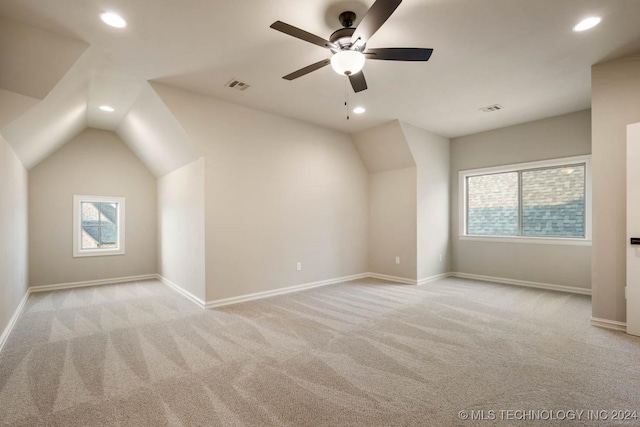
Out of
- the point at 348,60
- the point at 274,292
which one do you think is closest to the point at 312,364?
the point at 274,292

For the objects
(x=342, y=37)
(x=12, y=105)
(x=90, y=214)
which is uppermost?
(x=342, y=37)

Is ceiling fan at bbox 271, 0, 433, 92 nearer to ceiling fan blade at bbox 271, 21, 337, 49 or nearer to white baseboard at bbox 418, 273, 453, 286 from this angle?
ceiling fan blade at bbox 271, 21, 337, 49

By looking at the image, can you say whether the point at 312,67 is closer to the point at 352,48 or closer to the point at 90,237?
the point at 352,48

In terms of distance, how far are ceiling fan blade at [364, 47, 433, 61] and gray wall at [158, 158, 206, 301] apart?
2878 millimetres

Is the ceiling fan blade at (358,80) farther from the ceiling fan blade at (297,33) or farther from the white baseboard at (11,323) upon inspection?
the white baseboard at (11,323)

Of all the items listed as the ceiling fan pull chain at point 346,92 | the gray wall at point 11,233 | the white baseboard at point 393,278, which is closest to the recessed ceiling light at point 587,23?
the ceiling fan pull chain at point 346,92

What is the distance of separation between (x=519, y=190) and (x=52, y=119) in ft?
24.6

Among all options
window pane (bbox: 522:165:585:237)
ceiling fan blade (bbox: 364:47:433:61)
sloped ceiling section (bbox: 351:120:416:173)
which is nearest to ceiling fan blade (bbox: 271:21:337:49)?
ceiling fan blade (bbox: 364:47:433:61)

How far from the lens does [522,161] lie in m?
5.57

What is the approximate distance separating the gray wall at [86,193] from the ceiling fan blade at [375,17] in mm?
5826

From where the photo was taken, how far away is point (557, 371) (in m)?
2.48

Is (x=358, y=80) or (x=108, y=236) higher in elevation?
(x=358, y=80)

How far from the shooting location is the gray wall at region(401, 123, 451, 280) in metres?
→ 5.76

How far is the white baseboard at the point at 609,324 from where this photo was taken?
328cm
